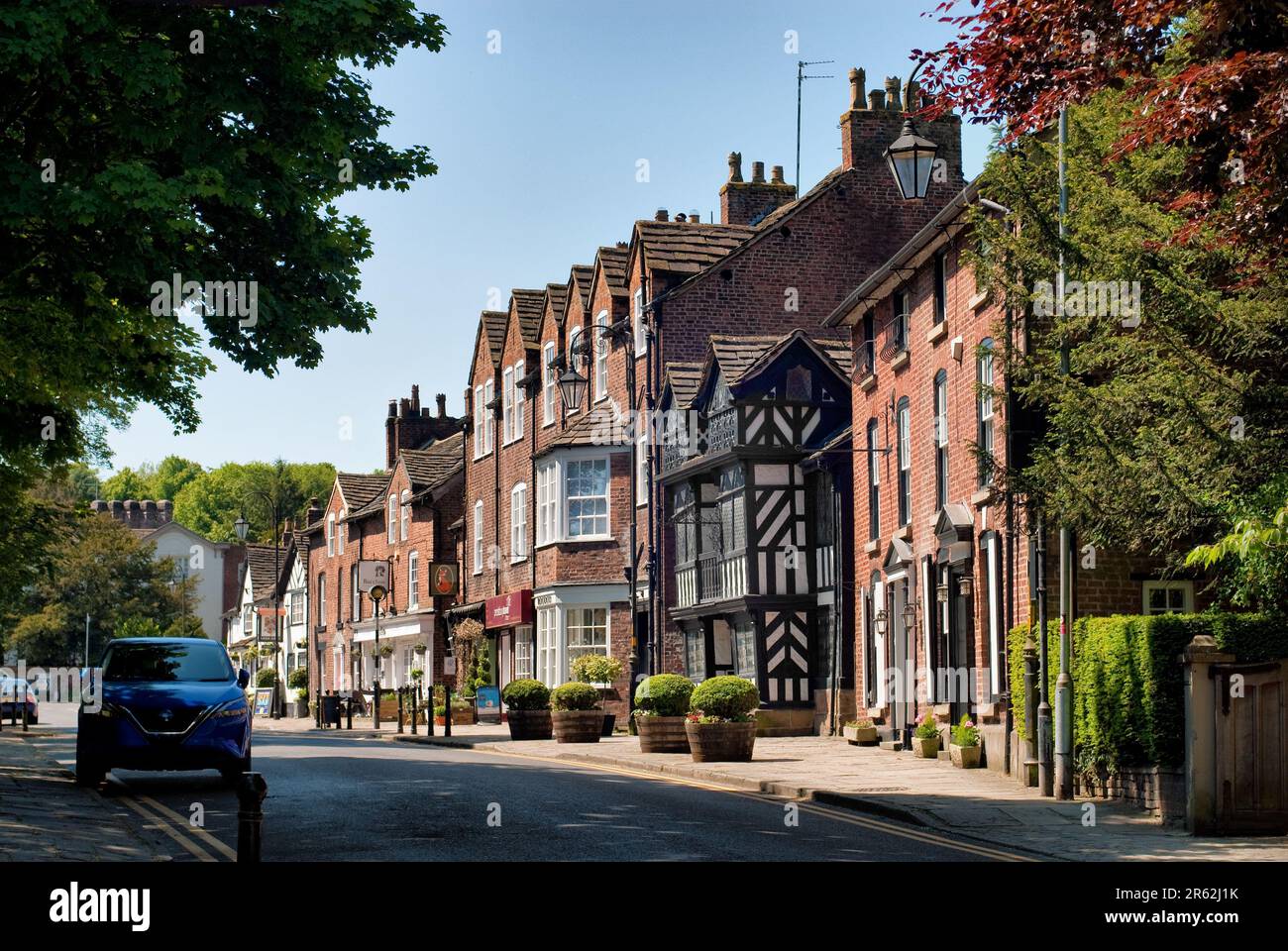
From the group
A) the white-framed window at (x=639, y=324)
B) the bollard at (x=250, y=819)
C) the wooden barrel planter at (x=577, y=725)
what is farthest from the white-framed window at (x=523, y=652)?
the bollard at (x=250, y=819)

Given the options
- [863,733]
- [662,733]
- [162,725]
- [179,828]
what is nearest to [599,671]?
[863,733]

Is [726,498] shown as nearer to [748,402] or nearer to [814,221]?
[748,402]

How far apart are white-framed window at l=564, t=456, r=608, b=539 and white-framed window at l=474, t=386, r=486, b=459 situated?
10.8 meters

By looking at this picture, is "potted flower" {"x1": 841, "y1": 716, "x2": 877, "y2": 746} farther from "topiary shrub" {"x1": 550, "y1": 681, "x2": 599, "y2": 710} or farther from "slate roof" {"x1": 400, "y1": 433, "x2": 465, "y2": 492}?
"slate roof" {"x1": 400, "y1": 433, "x2": 465, "y2": 492}

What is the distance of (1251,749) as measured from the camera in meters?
16.0

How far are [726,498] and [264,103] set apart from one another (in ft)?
72.1

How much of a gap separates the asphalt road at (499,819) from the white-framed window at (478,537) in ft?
98.8

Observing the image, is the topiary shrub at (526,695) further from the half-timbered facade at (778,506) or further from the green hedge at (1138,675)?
the green hedge at (1138,675)

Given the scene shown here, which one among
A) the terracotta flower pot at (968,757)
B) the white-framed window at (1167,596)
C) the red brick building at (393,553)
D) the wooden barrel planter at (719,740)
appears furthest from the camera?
the red brick building at (393,553)

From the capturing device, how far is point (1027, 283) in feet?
64.6

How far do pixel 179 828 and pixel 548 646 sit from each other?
30.9 metres

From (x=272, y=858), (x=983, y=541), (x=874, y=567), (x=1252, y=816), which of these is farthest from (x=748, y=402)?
(x=272, y=858)

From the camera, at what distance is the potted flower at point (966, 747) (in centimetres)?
2491

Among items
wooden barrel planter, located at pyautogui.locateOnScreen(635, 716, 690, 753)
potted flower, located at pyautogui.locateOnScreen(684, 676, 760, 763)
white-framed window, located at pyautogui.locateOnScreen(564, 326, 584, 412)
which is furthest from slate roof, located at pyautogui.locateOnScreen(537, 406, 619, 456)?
potted flower, located at pyautogui.locateOnScreen(684, 676, 760, 763)
